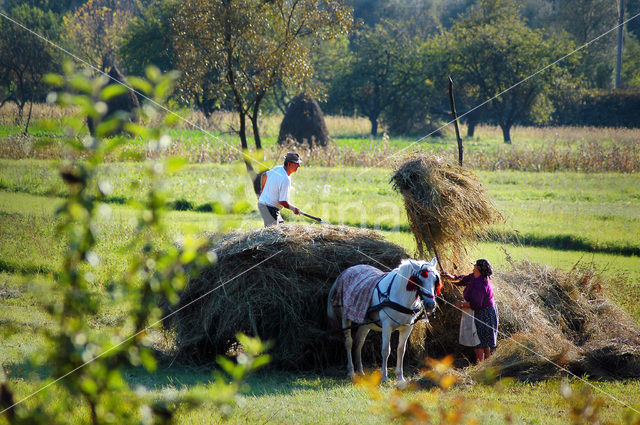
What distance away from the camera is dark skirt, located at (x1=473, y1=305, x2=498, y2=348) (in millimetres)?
8508

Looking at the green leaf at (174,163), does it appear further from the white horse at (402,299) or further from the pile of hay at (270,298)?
the pile of hay at (270,298)

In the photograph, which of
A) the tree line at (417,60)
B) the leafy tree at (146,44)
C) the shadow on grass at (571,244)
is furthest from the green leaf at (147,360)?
the leafy tree at (146,44)

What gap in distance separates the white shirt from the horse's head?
8.93 feet

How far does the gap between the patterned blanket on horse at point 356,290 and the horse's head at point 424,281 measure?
0.66 meters

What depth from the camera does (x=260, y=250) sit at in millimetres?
8477

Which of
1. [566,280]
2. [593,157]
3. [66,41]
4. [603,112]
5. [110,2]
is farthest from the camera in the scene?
[110,2]

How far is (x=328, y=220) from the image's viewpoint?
15508mm

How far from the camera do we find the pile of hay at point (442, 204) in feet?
28.1

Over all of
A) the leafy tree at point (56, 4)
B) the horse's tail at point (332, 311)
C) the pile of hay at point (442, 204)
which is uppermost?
the leafy tree at point (56, 4)

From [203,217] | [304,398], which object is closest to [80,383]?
[304,398]

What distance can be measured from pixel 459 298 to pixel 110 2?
59.6 meters

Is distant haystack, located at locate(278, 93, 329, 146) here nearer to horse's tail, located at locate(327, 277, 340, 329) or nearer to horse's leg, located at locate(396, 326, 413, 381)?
horse's tail, located at locate(327, 277, 340, 329)

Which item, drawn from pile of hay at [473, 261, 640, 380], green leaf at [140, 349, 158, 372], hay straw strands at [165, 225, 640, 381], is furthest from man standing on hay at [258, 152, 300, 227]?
green leaf at [140, 349, 158, 372]

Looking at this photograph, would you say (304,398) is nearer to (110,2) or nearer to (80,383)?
(80,383)
